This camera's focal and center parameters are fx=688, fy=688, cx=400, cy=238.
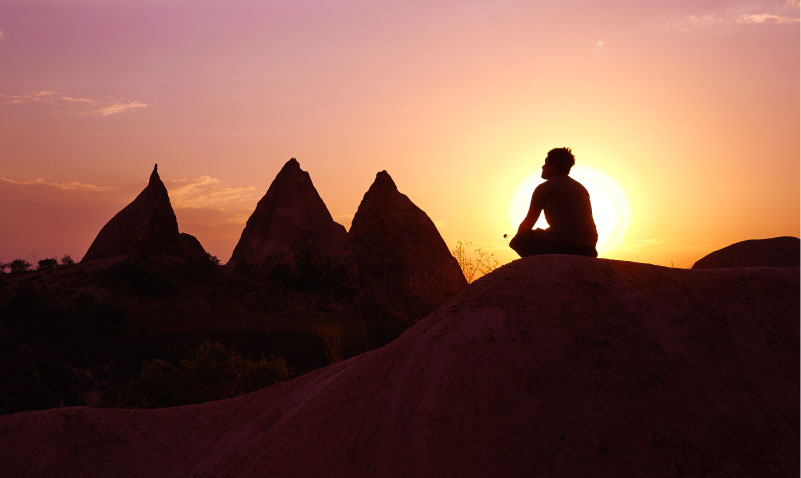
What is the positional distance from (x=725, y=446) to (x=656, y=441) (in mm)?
370

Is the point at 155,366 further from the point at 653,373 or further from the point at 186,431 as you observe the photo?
the point at 653,373

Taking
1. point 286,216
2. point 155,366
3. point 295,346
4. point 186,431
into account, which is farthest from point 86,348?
point 286,216

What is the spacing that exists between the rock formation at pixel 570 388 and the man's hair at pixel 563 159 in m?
1.35

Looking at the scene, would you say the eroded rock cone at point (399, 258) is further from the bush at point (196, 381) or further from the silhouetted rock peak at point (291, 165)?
the silhouetted rock peak at point (291, 165)

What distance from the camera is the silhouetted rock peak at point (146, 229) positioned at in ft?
74.0

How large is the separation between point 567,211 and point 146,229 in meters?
19.6

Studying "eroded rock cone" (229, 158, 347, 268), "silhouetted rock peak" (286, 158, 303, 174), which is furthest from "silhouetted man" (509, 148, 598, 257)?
"silhouetted rock peak" (286, 158, 303, 174)

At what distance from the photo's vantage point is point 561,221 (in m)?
5.65

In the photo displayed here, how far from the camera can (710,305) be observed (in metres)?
4.55

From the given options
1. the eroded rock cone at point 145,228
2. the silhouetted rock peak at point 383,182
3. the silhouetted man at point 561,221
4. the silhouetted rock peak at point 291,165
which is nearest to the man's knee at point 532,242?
the silhouetted man at point 561,221

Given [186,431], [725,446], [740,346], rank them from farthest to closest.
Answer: [186,431]
[740,346]
[725,446]

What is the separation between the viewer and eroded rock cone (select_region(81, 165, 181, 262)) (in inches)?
888

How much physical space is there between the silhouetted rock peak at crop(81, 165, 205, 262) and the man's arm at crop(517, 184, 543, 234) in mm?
18530

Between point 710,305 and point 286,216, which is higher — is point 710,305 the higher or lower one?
the lower one
